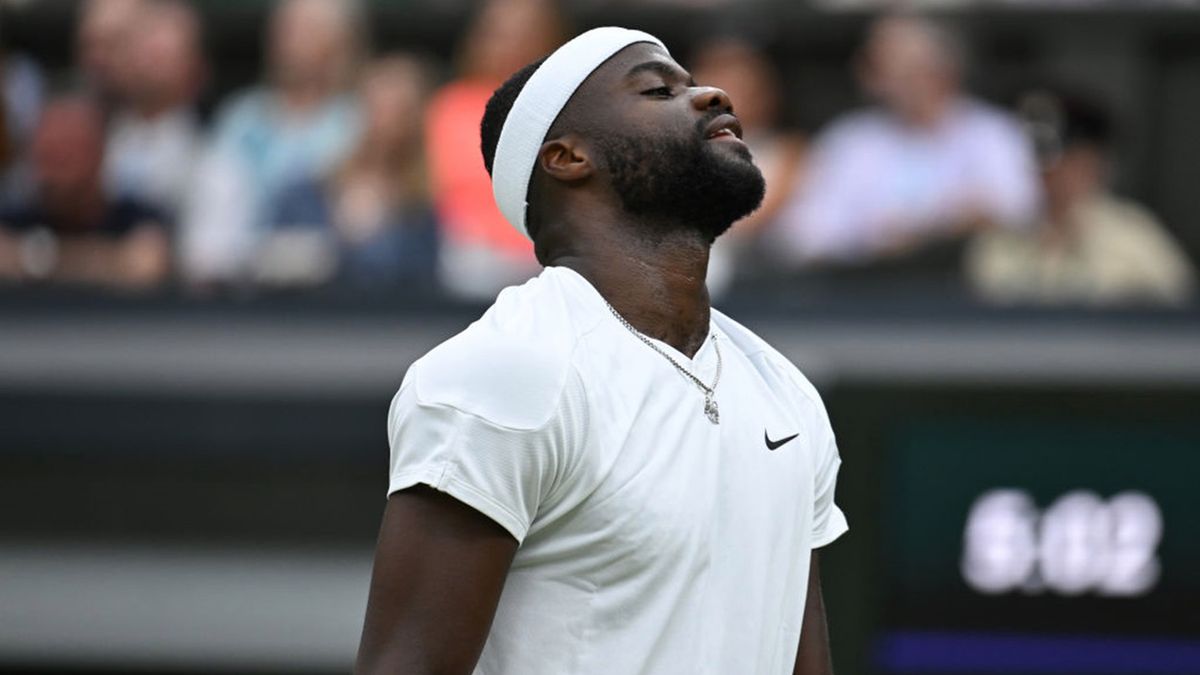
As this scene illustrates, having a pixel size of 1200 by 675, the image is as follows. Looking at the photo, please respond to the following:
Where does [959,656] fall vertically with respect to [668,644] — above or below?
below

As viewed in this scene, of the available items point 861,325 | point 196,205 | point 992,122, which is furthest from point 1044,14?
point 196,205

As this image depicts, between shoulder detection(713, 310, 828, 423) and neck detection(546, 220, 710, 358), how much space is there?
0.49 feet

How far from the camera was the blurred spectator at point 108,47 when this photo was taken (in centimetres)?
714

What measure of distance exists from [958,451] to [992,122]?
128cm

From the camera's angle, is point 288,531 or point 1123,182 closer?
point 288,531

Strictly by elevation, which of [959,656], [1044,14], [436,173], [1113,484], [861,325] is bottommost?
[959,656]

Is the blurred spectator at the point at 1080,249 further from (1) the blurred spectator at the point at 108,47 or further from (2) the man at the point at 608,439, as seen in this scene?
(2) the man at the point at 608,439

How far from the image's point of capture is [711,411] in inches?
99.4

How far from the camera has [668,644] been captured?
2406 mm

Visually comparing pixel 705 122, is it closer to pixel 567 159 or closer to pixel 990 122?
pixel 567 159

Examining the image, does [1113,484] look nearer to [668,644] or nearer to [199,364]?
[199,364]

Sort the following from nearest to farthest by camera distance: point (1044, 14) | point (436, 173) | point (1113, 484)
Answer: point (1113, 484), point (436, 173), point (1044, 14)

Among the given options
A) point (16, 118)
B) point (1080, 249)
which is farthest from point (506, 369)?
A: point (16, 118)

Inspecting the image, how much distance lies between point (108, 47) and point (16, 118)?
1.42 feet
